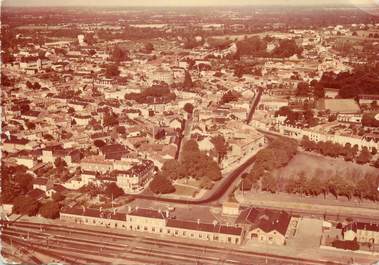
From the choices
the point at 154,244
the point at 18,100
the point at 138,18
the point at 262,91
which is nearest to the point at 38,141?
the point at 18,100

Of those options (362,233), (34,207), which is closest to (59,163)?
(34,207)

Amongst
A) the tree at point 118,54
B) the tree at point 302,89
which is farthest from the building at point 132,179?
the tree at point 118,54

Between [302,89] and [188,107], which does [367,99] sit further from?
[188,107]

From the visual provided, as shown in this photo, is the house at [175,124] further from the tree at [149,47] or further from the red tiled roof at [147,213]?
the tree at [149,47]

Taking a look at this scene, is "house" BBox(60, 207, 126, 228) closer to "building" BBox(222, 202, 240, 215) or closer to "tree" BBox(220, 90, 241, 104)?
"building" BBox(222, 202, 240, 215)

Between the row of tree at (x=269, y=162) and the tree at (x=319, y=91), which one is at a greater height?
the tree at (x=319, y=91)
